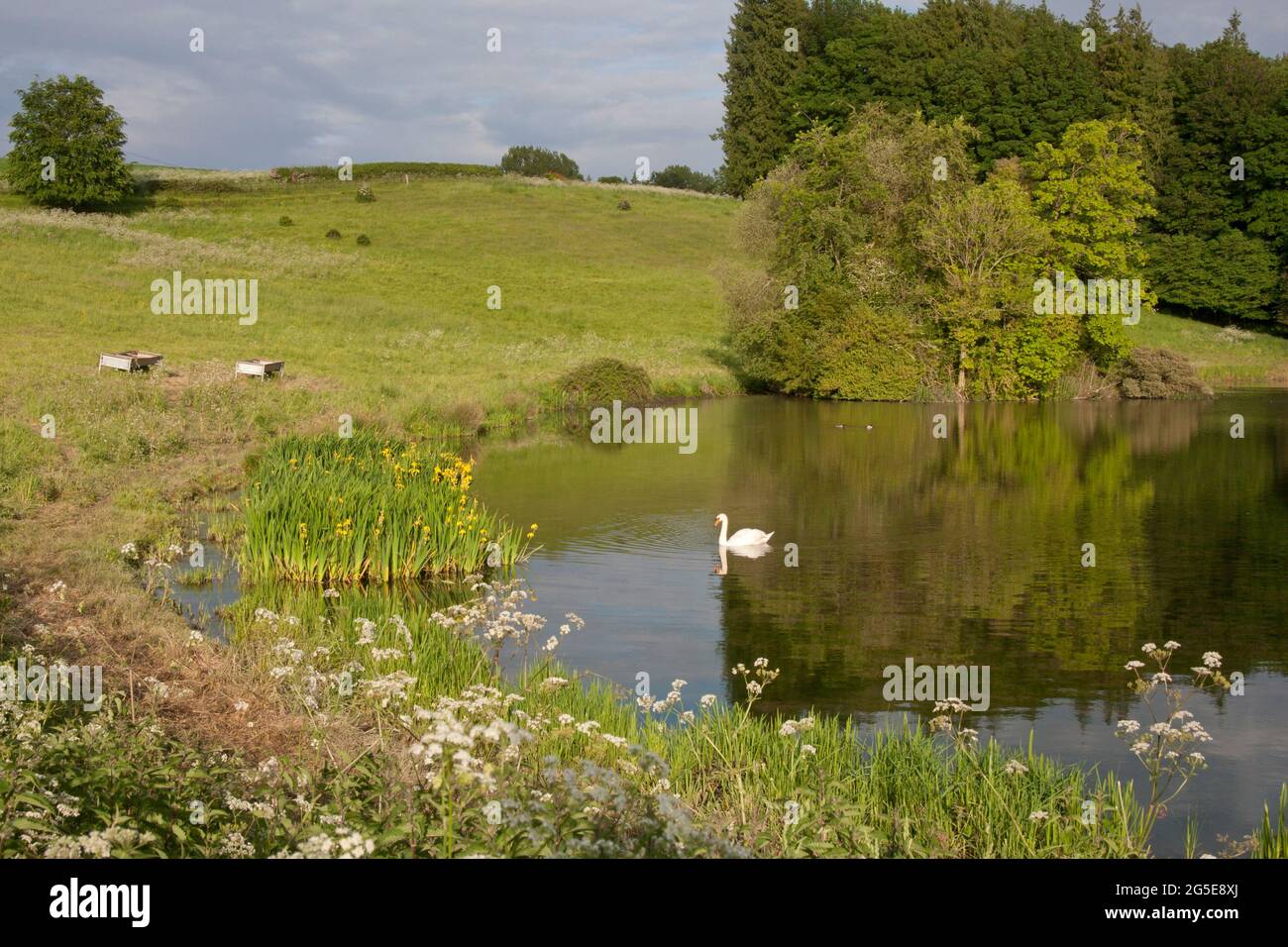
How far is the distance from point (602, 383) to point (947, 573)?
24.9 metres

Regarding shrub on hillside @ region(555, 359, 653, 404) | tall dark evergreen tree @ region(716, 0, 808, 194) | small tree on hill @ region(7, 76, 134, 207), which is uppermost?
tall dark evergreen tree @ region(716, 0, 808, 194)

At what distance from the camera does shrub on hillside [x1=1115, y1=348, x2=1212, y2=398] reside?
49406mm

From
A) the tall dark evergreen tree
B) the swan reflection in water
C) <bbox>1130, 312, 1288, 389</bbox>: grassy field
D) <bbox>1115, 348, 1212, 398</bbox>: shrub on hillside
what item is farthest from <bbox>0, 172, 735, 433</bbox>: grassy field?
<bbox>1130, 312, 1288, 389</bbox>: grassy field

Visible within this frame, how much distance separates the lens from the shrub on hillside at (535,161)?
134875 millimetres

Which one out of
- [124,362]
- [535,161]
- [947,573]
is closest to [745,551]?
[947,573]

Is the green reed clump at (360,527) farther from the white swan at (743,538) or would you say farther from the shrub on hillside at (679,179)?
the shrub on hillside at (679,179)

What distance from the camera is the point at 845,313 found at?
4606 cm

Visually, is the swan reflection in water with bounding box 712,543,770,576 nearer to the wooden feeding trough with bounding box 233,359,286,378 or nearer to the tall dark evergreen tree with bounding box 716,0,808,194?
the wooden feeding trough with bounding box 233,359,286,378

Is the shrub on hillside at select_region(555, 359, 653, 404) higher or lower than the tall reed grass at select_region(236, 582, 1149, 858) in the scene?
higher

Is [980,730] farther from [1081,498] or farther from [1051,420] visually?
[1051,420]

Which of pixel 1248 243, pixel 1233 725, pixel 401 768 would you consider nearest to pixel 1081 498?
pixel 1233 725

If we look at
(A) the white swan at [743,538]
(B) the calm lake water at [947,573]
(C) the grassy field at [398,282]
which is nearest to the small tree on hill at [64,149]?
(C) the grassy field at [398,282]

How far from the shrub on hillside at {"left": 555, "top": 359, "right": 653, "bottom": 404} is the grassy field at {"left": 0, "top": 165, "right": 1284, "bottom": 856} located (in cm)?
134

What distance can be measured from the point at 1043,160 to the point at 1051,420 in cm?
1513
